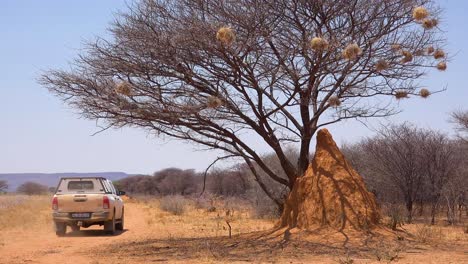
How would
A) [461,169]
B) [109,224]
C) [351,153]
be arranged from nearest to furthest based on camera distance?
[109,224] → [461,169] → [351,153]

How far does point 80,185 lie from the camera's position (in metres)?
20.1

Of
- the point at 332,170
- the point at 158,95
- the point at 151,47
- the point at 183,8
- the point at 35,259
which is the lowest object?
the point at 35,259

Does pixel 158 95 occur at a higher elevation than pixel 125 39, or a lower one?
lower

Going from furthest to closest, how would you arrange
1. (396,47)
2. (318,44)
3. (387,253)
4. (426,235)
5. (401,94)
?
1. (426,235)
2. (401,94)
3. (396,47)
4. (318,44)
5. (387,253)

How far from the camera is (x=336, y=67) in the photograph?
14242 mm

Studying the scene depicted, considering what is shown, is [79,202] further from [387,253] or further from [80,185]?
[387,253]

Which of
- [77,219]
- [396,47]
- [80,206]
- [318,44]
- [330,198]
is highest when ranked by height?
[396,47]

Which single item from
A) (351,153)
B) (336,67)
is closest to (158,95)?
(336,67)

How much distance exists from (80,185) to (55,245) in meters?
4.04

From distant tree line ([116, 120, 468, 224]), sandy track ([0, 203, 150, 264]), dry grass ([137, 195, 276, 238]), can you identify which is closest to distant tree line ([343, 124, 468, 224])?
distant tree line ([116, 120, 468, 224])

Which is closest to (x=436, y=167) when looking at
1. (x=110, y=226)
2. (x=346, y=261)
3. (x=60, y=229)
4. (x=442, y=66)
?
Answer: (x=442, y=66)

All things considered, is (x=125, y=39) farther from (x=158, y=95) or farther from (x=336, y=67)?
(x=336, y=67)

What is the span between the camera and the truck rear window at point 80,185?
19941mm

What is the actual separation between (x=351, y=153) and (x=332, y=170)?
51.8 ft
